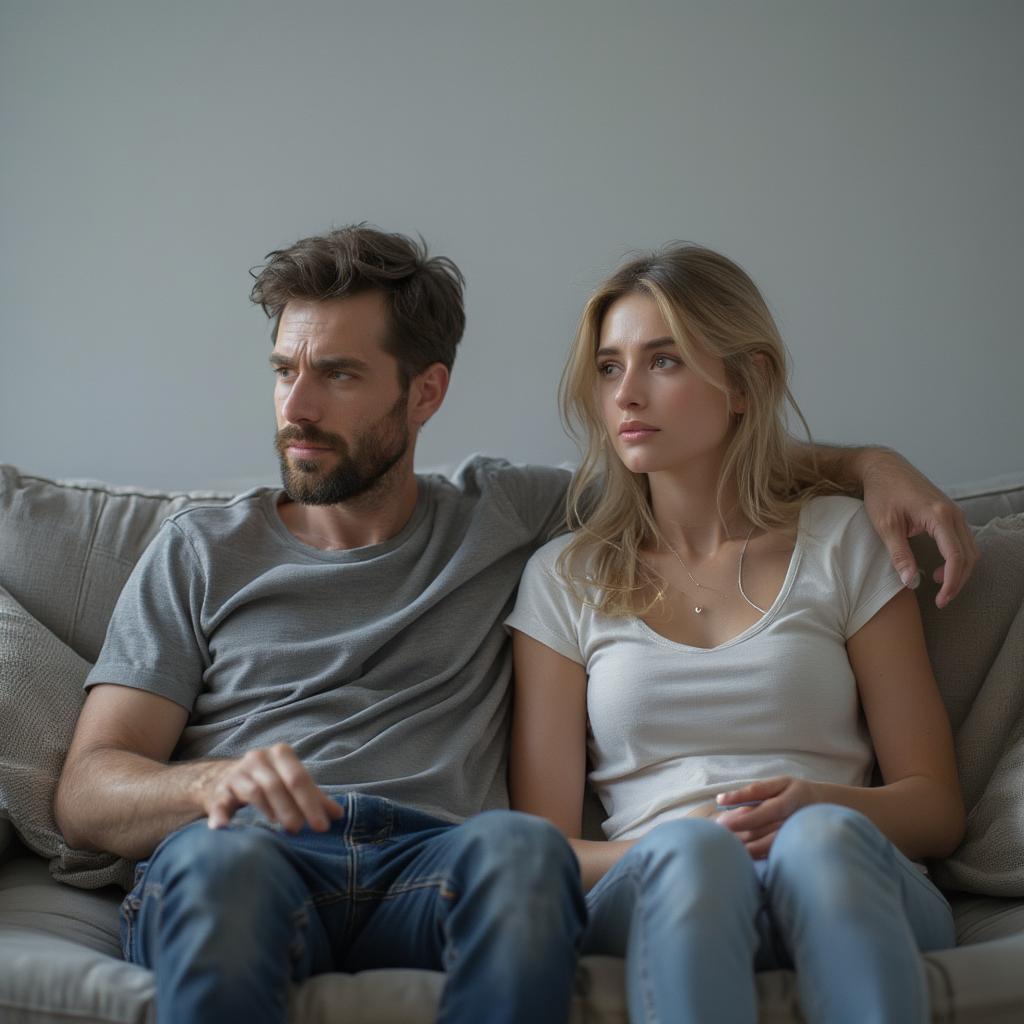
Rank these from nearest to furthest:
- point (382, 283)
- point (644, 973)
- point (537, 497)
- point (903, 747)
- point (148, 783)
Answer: point (644, 973)
point (148, 783)
point (903, 747)
point (382, 283)
point (537, 497)

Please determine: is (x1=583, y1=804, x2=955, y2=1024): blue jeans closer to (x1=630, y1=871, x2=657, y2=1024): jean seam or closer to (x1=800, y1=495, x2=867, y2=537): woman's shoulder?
(x1=630, y1=871, x2=657, y2=1024): jean seam

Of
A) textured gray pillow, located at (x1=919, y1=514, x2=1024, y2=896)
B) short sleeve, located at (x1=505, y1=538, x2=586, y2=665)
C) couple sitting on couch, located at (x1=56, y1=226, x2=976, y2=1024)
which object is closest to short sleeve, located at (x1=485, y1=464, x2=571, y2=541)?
couple sitting on couch, located at (x1=56, y1=226, x2=976, y2=1024)

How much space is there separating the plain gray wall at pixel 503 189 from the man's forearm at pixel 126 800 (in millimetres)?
863

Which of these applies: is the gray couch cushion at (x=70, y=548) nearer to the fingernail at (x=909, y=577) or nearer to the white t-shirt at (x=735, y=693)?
the white t-shirt at (x=735, y=693)

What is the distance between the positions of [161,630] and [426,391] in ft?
1.75

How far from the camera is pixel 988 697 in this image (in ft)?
5.45

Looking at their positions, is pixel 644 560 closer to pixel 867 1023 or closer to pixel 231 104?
pixel 867 1023

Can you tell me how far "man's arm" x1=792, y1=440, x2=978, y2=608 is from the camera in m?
1.59

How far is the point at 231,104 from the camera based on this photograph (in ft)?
7.70

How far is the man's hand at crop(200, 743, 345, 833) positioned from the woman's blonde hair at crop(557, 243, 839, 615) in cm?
58

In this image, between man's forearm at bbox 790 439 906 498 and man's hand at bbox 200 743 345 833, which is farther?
man's forearm at bbox 790 439 906 498

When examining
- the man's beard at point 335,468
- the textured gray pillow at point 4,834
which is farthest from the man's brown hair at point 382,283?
the textured gray pillow at point 4,834

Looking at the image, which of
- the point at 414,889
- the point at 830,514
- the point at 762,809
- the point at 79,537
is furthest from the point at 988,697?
the point at 79,537

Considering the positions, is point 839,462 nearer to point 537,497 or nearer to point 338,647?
point 537,497
